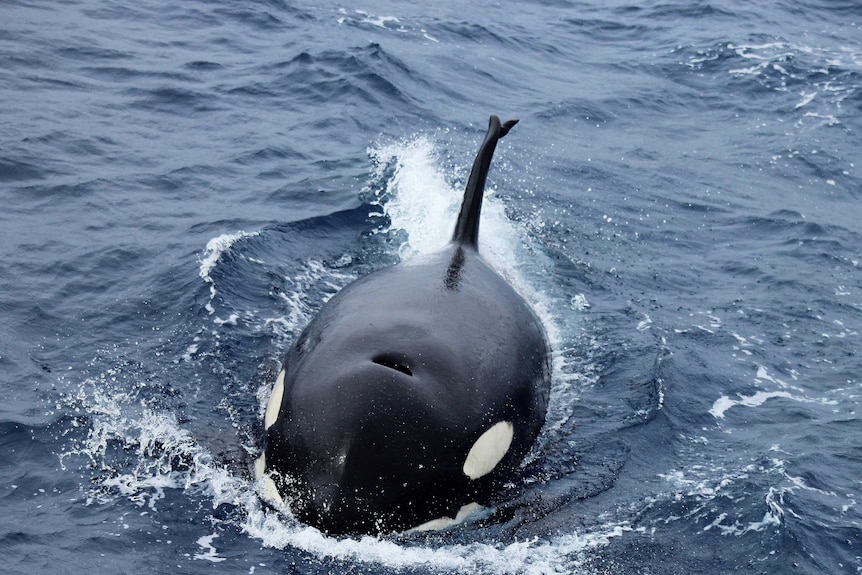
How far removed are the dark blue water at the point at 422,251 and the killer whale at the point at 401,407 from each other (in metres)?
0.38

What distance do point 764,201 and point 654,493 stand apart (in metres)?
11.3

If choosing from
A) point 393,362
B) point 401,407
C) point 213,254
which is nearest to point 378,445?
point 401,407

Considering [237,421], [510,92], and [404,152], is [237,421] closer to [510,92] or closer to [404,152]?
[404,152]

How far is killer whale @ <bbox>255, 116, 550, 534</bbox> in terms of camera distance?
9938 mm

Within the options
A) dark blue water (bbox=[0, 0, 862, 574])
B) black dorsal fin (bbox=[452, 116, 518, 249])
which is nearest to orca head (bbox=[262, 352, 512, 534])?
dark blue water (bbox=[0, 0, 862, 574])

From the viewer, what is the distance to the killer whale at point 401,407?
9938 mm

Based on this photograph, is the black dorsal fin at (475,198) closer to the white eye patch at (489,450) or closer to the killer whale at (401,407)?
the killer whale at (401,407)

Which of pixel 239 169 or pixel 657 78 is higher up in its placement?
pixel 657 78

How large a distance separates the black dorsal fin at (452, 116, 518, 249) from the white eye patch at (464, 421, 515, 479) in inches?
146

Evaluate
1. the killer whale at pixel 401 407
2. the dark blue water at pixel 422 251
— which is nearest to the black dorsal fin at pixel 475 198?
the killer whale at pixel 401 407

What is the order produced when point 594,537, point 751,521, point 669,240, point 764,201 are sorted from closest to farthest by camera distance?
point 594,537 < point 751,521 < point 669,240 < point 764,201

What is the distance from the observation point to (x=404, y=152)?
22219 mm

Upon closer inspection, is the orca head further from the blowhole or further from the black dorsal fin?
the black dorsal fin

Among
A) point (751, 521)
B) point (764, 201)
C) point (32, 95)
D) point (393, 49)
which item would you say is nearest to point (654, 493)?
point (751, 521)
